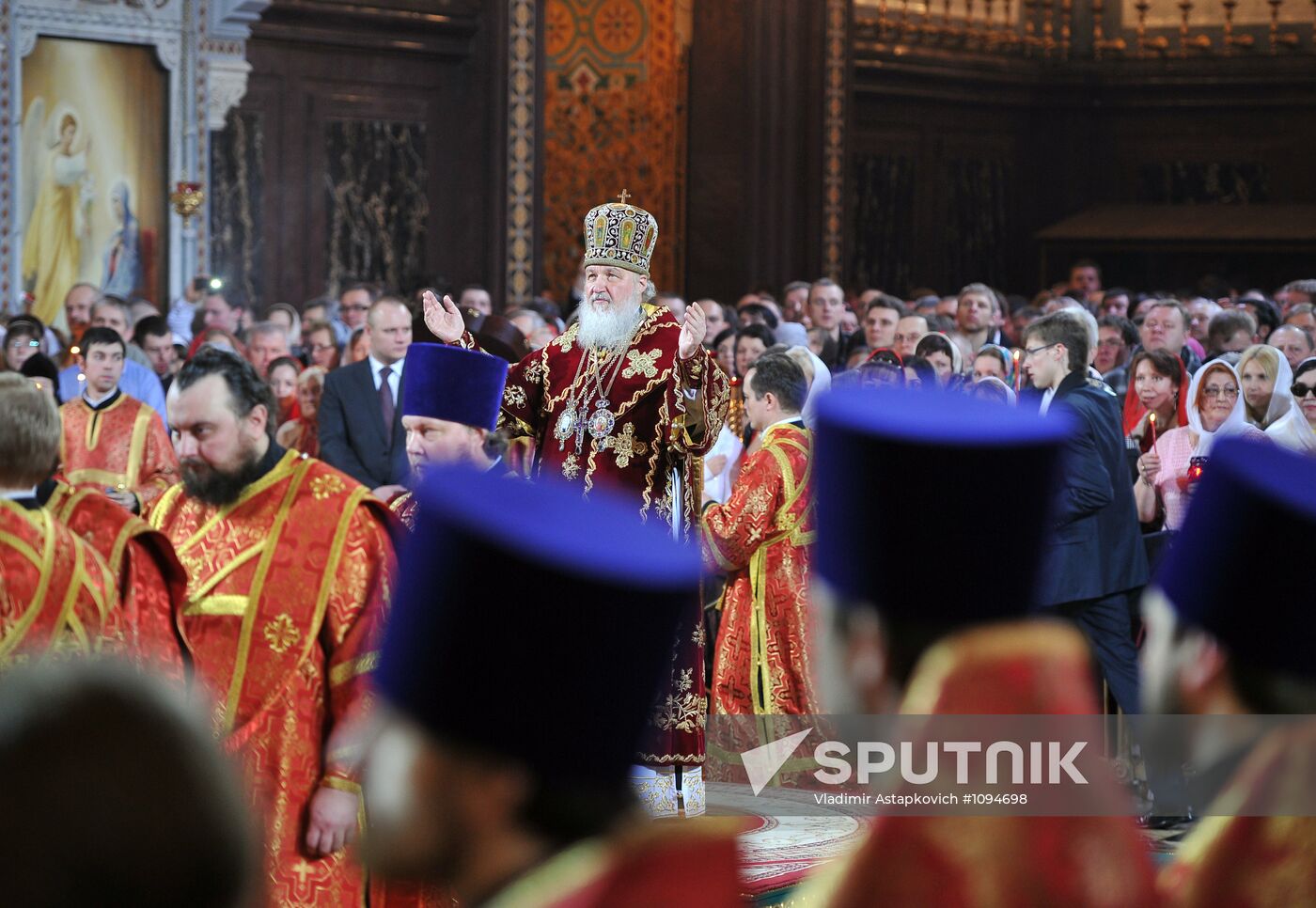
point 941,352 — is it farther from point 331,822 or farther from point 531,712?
point 531,712

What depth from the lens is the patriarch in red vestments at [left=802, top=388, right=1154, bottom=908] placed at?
5.31 feet

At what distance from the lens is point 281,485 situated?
176 inches

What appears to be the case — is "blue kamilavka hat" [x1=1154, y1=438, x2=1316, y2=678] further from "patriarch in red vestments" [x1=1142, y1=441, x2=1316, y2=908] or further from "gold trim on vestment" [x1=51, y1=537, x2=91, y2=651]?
"gold trim on vestment" [x1=51, y1=537, x2=91, y2=651]

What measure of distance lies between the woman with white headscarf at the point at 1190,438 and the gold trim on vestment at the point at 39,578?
4.92 meters

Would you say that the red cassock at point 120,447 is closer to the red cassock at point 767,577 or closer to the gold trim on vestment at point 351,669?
the red cassock at point 767,577

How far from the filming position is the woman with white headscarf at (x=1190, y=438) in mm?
7754

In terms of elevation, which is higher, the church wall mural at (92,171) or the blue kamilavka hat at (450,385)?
the church wall mural at (92,171)

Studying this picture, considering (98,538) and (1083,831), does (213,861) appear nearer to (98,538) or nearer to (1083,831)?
(1083,831)

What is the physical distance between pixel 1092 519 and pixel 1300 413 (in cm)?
134

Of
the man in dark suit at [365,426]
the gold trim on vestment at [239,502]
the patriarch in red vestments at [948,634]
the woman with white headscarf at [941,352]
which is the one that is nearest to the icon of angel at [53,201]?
the man in dark suit at [365,426]

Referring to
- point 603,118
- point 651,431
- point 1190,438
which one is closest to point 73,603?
point 651,431

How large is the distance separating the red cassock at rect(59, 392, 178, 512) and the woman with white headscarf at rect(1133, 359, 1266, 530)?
390 cm

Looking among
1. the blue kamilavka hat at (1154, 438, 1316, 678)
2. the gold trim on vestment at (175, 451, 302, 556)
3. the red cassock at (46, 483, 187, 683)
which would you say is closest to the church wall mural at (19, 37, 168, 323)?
the gold trim on vestment at (175, 451, 302, 556)

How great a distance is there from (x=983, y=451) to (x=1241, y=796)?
0.38 meters
